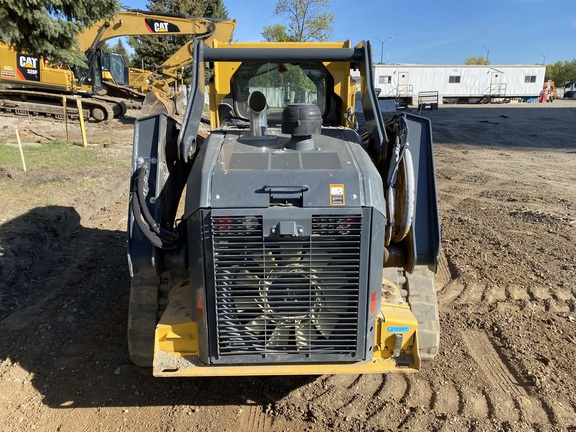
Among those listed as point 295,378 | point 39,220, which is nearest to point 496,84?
point 39,220

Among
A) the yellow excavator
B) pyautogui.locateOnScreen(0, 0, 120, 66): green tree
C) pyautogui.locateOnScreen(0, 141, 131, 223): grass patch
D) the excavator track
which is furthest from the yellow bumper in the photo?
the excavator track

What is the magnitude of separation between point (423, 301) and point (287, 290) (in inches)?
51.8

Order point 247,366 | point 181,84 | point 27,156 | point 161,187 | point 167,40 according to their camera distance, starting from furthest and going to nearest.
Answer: point 167,40, point 181,84, point 27,156, point 161,187, point 247,366

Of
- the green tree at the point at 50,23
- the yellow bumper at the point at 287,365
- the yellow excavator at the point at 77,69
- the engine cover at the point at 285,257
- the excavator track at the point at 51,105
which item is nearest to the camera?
the engine cover at the point at 285,257

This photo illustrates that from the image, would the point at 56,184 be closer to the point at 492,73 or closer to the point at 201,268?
the point at 201,268

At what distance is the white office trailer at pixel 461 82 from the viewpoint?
40.6 meters

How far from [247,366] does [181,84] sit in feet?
63.4

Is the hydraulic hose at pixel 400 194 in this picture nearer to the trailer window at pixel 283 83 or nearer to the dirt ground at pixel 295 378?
the dirt ground at pixel 295 378

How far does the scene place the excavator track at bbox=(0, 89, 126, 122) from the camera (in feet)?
58.4

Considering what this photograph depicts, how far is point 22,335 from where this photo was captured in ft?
14.2

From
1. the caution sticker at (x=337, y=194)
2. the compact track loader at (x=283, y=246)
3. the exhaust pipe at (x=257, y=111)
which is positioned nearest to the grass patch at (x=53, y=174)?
the compact track loader at (x=283, y=246)

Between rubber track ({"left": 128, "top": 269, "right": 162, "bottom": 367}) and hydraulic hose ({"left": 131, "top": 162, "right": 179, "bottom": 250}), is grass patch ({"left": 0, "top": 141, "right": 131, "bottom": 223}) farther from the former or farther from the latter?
hydraulic hose ({"left": 131, "top": 162, "right": 179, "bottom": 250})

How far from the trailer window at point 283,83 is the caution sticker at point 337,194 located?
248 centimetres

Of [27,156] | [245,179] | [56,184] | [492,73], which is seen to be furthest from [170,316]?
[492,73]
